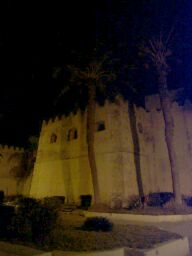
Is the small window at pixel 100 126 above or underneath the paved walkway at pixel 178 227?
above

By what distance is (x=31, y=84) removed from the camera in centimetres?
2880

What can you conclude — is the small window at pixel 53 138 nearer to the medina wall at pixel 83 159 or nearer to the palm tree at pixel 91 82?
the medina wall at pixel 83 159

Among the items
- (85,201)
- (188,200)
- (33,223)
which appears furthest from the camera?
(85,201)

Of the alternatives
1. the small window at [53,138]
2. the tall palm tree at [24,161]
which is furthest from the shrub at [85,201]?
the tall palm tree at [24,161]

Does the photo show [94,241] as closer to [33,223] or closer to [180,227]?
[33,223]

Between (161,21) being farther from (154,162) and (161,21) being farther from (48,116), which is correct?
(48,116)

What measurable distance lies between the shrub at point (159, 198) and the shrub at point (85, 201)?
176 inches

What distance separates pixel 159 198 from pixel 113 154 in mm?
4800

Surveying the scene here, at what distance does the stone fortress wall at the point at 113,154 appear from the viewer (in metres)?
22.4

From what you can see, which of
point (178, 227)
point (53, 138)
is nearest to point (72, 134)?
point (53, 138)

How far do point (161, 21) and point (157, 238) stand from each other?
1437 cm

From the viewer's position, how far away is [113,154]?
2250cm

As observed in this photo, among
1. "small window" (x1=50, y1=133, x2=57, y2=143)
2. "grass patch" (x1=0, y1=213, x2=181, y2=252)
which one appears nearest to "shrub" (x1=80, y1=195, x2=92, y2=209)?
"small window" (x1=50, y1=133, x2=57, y2=143)

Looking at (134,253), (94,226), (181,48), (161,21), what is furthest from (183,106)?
(134,253)
